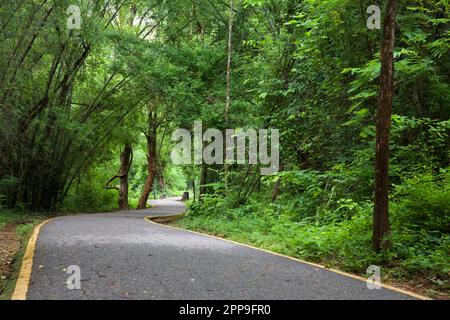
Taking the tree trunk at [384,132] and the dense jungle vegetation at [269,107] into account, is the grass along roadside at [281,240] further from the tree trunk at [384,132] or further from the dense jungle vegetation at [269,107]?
the tree trunk at [384,132]

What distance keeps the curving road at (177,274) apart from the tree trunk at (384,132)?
122 centimetres

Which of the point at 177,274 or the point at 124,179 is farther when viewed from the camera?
the point at 124,179

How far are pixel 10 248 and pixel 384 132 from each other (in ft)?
23.1

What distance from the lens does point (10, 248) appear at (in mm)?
7820

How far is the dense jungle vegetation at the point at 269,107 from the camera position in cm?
754

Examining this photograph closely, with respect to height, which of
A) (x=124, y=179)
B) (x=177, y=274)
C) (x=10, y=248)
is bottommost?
(x=10, y=248)

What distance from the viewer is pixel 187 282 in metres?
4.94

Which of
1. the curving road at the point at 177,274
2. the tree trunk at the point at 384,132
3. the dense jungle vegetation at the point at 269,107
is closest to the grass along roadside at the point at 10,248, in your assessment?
the curving road at the point at 177,274

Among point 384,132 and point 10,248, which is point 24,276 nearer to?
point 10,248

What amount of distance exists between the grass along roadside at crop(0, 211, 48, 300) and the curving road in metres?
0.26

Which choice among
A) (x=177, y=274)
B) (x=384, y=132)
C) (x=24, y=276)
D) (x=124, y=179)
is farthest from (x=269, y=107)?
(x=124, y=179)

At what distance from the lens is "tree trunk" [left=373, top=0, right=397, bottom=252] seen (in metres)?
6.22

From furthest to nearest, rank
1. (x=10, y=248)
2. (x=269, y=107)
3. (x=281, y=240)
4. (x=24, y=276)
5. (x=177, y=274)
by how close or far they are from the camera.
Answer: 1. (x=269, y=107)
2. (x=281, y=240)
3. (x=10, y=248)
4. (x=177, y=274)
5. (x=24, y=276)

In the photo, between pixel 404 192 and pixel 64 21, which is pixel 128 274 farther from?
pixel 64 21
